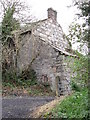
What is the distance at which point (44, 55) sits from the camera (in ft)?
44.7

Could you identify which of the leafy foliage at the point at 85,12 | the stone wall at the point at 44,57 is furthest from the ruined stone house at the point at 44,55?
the leafy foliage at the point at 85,12

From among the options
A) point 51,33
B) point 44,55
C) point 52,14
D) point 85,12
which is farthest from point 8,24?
point 85,12

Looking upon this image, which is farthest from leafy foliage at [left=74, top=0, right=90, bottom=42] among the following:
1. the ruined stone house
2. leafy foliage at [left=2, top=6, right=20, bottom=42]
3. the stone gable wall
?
leafy foliage at [left=2, top=6, right=20, bottom=42]

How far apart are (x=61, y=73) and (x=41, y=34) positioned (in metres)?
3.24

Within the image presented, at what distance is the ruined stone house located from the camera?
42.1 feet

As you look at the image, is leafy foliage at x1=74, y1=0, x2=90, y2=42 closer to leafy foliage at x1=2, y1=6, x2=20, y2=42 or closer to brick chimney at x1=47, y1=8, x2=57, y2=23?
leafy foliage at x1=2, y1=6, x2=20, y2=42

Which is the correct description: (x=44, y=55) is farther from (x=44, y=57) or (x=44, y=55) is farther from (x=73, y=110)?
(x=73, y=110)

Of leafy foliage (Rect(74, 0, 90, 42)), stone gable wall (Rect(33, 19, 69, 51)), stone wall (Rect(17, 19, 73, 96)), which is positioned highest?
leafy foliage (Rect(74, 0, 90, 42))

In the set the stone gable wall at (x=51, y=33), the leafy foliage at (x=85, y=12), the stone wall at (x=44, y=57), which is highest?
the leafy foliage at (x=85, y=12)

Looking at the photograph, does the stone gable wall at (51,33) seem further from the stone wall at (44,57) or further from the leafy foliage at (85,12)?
the leafy foliage at (85,12)

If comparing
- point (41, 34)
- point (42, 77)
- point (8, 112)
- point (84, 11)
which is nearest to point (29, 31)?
point (41, 34)

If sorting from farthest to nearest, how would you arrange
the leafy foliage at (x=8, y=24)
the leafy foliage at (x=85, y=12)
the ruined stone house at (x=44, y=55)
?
the leafy foliage at (x=8, y=24) < the ruined stone house at (x=44, y=55) < the leafy foliage at (x=85, y=12)

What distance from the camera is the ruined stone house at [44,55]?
42.1ft

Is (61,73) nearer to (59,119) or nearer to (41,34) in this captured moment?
(41,34)
